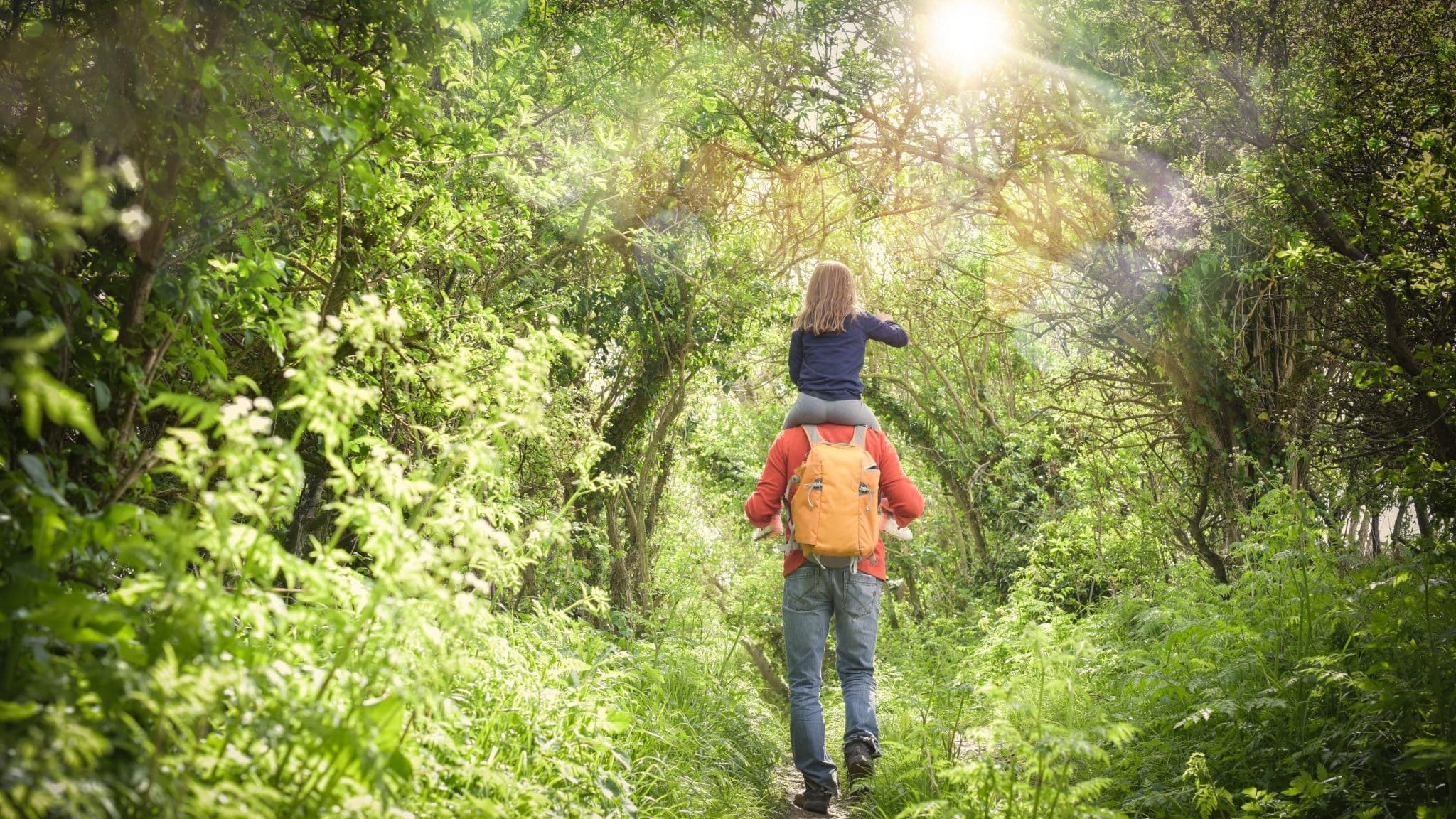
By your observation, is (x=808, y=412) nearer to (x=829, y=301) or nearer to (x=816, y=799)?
(x=829, y=301)

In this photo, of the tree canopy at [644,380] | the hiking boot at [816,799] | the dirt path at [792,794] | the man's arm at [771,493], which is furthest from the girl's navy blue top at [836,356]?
the dirt path at [792,794]

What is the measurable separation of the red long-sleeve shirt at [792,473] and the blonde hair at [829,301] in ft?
1.76

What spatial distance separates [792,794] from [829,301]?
2537 millimetres

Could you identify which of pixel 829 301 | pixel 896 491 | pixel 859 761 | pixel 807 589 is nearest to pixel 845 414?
pixel 896 491

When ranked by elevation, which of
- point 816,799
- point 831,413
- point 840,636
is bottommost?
point 816,799

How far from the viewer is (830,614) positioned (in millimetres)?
4543

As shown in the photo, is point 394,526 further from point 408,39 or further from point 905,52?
point 905,52

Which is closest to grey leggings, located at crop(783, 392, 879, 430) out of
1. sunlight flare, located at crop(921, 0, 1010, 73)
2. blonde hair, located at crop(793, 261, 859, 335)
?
blonde hair, located at crop(793, 261, 859, 335)

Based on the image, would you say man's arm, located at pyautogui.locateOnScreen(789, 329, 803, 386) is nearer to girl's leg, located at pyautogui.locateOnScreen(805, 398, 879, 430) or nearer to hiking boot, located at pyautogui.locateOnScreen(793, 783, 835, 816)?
girl's leg, located at pyautogui.locateOnScreen(805, 398, 879, 430)

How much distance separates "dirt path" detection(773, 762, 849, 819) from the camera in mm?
4332

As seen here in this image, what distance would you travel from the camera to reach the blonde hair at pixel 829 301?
471cm

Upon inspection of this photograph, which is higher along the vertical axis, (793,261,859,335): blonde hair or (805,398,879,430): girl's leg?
(793,261,859,335): blonde hair

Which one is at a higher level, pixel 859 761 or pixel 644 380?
pixel 644 380

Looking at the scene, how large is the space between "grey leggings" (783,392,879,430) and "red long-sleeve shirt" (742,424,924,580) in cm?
3
